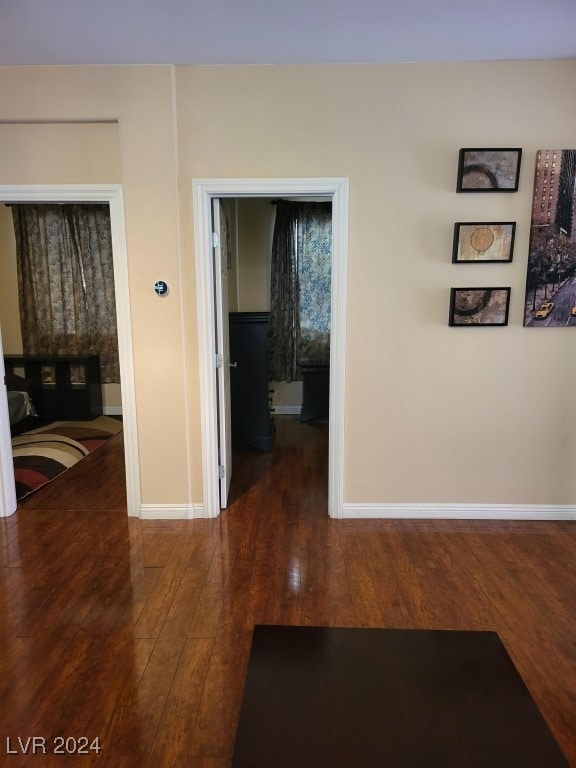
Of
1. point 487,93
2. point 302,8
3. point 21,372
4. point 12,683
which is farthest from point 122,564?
Answer: point 21,372

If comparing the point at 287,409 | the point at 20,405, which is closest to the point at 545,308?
the point at 287,409

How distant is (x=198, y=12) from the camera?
7.27 feet

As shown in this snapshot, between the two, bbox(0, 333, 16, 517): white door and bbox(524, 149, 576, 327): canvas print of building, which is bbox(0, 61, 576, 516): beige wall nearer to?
bbox(524, 149, 576, 327): canvas print of building

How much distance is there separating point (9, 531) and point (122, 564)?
90 cm

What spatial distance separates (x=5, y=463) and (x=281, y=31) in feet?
9.73

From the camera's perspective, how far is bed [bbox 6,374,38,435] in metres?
5.02

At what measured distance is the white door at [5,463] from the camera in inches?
125

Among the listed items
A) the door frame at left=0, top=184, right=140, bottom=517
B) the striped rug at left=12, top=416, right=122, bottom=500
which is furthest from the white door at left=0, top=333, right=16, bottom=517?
the striped rug at left=12, top=416, right=122, bottom=500

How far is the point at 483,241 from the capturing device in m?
2.88

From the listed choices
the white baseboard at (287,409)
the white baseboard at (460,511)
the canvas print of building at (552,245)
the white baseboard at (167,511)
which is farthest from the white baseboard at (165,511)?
the white baseboard at (287,409)

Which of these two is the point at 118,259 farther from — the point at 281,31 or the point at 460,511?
the point at 460,511

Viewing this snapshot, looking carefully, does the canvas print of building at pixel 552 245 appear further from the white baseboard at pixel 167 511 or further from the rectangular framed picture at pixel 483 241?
the white baseboard at pixel 167 511

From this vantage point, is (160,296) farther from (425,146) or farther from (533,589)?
(533,589)

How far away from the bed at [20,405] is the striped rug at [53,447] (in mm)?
162
